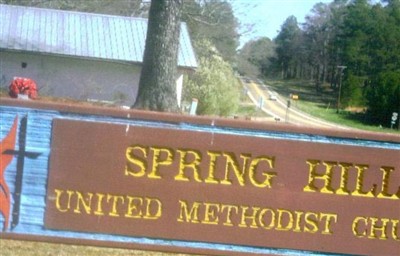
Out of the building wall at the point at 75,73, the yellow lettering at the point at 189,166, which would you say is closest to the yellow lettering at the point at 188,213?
the yellow lettering at the point at 189,166

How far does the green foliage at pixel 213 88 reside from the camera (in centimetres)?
4284

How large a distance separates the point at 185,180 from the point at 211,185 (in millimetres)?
191

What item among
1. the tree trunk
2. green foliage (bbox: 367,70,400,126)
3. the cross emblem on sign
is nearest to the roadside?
green foliage (bbox: 367,70,400,126)

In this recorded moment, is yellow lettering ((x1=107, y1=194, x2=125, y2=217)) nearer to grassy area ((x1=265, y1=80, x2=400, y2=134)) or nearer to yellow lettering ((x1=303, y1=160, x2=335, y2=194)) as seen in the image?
yellow lettering ((x1=303, y1=160, x2=335, y2=194))

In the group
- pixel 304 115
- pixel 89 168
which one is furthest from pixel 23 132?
pixel 304 115

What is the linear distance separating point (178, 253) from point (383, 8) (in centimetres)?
7122

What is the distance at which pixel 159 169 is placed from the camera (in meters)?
6.34

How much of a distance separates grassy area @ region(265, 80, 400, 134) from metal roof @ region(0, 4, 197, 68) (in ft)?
64.4

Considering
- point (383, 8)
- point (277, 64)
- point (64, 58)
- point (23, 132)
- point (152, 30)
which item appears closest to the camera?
point (23, 132)

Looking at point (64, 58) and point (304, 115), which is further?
point (304, 115)

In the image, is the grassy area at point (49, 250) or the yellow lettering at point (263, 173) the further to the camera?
the grassy area at point (49, 250)

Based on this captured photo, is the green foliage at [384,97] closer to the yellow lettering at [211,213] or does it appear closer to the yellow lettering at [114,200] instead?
the yellow lettering at [211,213]

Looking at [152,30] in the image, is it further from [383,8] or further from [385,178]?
[383,8]

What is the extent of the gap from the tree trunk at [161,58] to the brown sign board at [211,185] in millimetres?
4556
